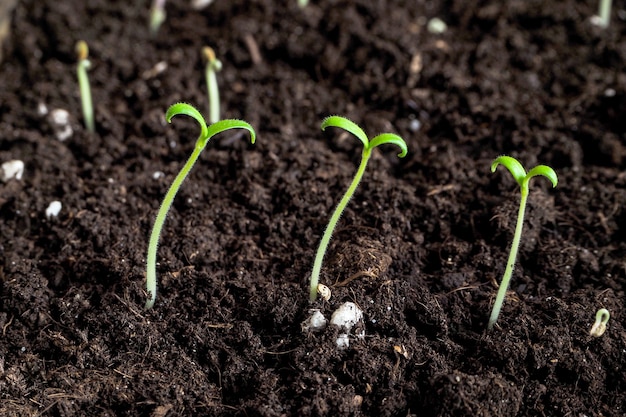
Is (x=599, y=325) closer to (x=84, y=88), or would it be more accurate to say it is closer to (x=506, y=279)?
(x=506, y=279)

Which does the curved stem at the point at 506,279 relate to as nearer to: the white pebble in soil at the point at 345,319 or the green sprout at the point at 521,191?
the green sprout at the point at 521,191

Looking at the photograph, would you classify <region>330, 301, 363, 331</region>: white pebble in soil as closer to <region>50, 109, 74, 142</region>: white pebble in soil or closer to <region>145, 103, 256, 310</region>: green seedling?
<region>145, 103, 256, 310</region>: green seedling

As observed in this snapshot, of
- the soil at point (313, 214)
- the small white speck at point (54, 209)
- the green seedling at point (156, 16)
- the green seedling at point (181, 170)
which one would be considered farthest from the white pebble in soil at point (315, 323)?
the green seedling at point (156, 16)

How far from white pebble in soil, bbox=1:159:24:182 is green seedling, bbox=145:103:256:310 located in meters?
0.56

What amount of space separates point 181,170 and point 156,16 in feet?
3.37

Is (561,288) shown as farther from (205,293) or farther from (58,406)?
(58,406)

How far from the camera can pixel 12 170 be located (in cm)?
175

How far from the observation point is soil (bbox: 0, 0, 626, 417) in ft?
4.33

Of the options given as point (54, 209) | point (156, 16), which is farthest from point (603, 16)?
point (54, 209)

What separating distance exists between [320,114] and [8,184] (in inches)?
34.2

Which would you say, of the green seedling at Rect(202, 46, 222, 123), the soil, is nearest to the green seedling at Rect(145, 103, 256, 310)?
the soil

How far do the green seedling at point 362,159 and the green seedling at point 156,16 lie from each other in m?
1.16

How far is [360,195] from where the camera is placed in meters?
1.68

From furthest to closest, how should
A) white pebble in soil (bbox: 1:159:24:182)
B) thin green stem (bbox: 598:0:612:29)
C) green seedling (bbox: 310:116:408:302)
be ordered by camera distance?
thin green stem (bbox: 598:0:612:29)
white pebble in soil (bbox: 1:159:24:182)
green seedling (bbox: 310:116:408:302)
